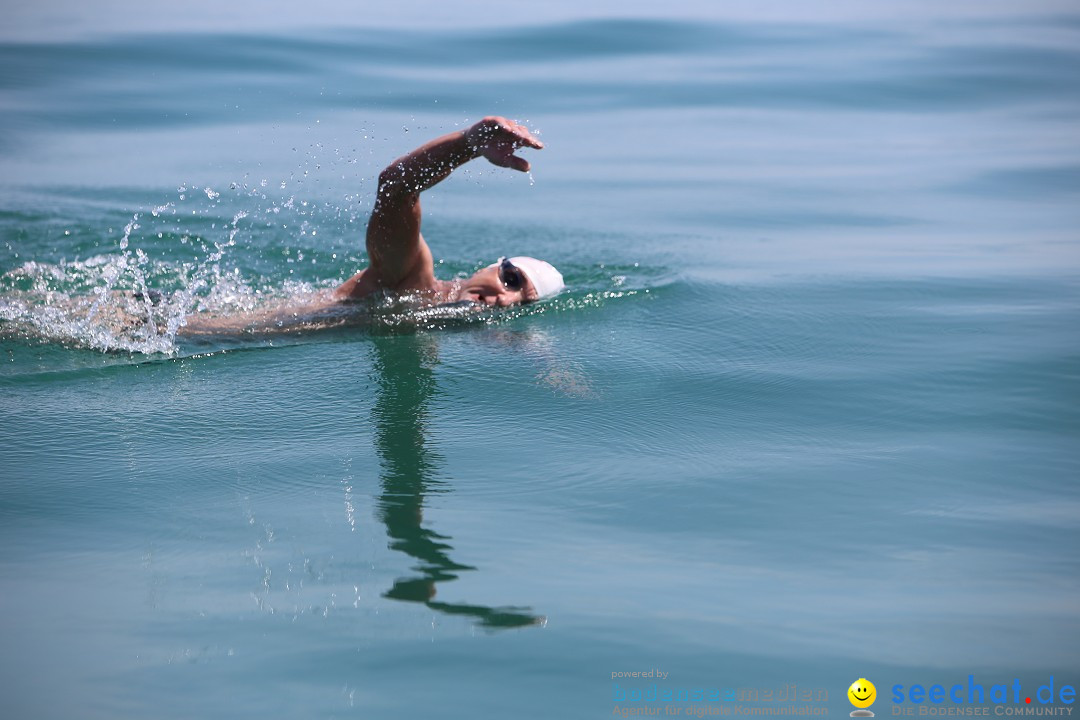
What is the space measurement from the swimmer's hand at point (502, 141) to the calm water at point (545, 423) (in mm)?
844

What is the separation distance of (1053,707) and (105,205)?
6.94 m

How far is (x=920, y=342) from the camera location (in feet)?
18.4

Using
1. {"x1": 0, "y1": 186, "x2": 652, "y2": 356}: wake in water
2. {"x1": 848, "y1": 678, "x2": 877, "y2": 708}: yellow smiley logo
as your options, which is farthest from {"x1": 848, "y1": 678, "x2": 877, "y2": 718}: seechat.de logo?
{"x1": 0, "y1": 186, "x2": 652, "y2": 356}: wake in water

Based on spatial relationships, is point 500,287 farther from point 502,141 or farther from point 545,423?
point 545,423

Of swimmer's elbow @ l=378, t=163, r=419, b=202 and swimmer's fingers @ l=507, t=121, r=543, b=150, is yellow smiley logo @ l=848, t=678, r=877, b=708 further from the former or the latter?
swimmer's elbow @ l=378, t=163, r=419, b=202

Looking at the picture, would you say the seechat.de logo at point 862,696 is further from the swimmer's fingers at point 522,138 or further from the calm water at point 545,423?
the swimmer's fingers at point 522,138

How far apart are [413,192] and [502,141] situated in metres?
0.58

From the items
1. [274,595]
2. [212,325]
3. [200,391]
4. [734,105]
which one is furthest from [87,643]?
[734,105]

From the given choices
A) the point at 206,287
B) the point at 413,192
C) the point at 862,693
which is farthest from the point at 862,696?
the point at 206,287

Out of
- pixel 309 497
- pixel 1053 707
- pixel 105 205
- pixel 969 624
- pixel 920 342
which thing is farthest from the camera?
pixel 105 205

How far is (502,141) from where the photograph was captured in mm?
5145

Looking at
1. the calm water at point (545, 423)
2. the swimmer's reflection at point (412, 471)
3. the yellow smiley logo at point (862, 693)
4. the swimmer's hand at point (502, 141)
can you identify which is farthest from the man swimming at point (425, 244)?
the yellow smiley logo at point (862, 693)

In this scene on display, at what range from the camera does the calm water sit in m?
3.05

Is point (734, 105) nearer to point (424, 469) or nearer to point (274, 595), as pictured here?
point (424, 469)
